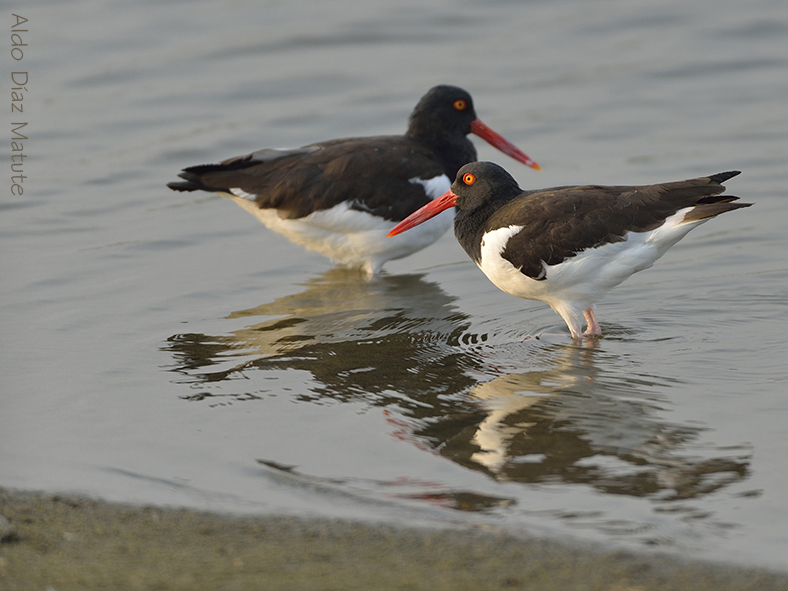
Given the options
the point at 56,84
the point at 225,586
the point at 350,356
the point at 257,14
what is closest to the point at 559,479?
the point at 225,586

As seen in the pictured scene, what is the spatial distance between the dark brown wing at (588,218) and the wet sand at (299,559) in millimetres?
2456

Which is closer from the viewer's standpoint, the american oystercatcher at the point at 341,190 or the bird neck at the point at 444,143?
the american oystercatcher at the point at 341,190

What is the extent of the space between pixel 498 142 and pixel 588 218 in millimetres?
2922

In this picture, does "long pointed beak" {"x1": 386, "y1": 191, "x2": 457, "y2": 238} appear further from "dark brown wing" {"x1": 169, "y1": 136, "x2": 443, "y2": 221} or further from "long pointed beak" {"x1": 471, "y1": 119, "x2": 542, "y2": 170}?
"long pointed beak" {"x1": 471, "y1": 119, "x2": 542, "y2": 170}

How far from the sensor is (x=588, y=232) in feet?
18.1

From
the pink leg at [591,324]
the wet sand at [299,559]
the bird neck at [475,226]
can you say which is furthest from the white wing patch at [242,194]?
the wet sand at [299,559]

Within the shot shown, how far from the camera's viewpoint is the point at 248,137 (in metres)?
10.5

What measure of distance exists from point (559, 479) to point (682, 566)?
0.88m

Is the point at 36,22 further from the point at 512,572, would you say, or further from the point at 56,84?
the point at 512,572

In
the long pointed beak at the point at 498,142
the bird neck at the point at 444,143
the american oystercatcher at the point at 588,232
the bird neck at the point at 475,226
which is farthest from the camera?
the long pointed beak at the point at 498,142

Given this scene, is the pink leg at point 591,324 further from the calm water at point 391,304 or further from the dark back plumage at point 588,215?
the dark back plumage at point 588,215

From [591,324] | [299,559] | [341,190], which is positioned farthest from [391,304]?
[299,559]

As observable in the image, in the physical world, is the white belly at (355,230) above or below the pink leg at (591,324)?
above

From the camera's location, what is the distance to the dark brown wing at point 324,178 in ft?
23.3
